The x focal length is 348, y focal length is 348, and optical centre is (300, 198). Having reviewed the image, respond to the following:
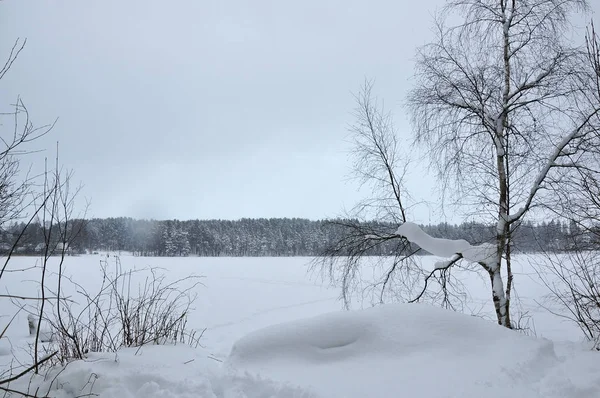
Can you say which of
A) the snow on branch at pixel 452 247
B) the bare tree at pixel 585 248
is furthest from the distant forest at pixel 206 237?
the bare tree at pixel 585 248

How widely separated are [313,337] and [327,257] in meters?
4.01

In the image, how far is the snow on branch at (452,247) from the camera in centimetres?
567

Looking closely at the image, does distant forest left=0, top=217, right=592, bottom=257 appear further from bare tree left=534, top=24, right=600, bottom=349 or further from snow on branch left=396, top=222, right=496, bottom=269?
bare tree left=534, top=24, right=600, bottom=349

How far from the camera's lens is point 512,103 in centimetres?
560

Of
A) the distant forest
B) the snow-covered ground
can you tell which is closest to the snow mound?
the snow-covered ground

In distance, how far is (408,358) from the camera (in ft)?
9.37

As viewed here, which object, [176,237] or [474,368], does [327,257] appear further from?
[176,237]

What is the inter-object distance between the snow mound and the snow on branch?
2596 millimetres

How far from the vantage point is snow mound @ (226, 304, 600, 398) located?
2.47 meters

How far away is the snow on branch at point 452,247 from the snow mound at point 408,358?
2.60 metres

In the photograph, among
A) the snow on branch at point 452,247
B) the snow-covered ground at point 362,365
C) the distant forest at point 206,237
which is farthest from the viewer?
the distant forest at point 206,237

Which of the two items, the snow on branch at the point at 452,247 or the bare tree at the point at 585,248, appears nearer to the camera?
the bare tree at the point at 585,248

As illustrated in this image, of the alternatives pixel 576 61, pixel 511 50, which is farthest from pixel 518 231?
pixel 511 50

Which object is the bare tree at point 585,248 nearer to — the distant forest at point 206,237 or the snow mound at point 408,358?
the snow mound at point 408,358
